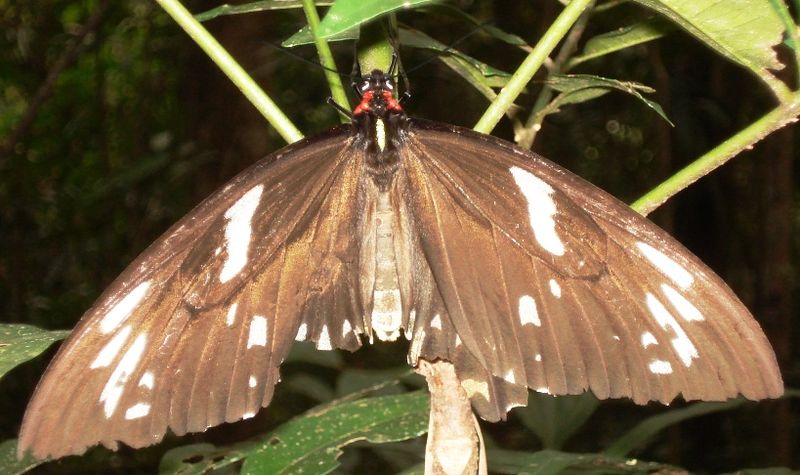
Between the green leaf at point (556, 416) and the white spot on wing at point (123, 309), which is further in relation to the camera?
the green leaf at point (556, 416)

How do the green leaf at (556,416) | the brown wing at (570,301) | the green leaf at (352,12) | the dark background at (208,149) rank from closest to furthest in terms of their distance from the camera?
1. the green leaf at (352,12)
2. the brown wing at (570,301)
3. the green leaf at (556,416)
4. the dark background at (208,149)

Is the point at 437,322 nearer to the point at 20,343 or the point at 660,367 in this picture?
the point at 660,367

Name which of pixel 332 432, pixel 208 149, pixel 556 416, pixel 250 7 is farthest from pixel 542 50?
pixel 208 149

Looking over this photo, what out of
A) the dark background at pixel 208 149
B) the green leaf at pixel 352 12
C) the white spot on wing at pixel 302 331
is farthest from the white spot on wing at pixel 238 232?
the dark background at pixel 208 149

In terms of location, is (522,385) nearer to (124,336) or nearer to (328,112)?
(124,336)

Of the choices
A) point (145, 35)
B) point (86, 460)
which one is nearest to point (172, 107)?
point (145, 35)

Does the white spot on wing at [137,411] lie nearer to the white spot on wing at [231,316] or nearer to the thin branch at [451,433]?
the white spot on wing at [231,316]
